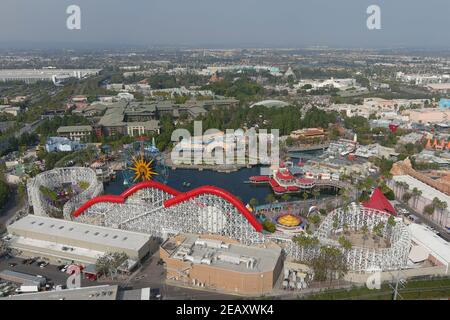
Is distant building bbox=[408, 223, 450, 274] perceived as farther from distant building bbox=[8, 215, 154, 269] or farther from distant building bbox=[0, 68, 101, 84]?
distant building bbox=[0, 68, 101, 84]

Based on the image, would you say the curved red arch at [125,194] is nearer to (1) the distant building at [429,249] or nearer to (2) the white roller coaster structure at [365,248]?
(2) the white roller coaster structure at [365,248]

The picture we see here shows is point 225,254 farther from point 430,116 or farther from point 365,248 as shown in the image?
point 430,116

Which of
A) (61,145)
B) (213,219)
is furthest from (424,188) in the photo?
(61,145)

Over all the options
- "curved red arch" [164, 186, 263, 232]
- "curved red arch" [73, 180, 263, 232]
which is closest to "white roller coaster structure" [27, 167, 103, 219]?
"curved red arch" [73, 180, 263, 232]

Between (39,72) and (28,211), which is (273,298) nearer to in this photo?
(28,211)

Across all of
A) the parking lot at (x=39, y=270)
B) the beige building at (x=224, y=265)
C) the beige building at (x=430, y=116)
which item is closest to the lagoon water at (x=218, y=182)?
the beige building at (x=224, y=265)

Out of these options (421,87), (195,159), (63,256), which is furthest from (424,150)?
(421,87)
